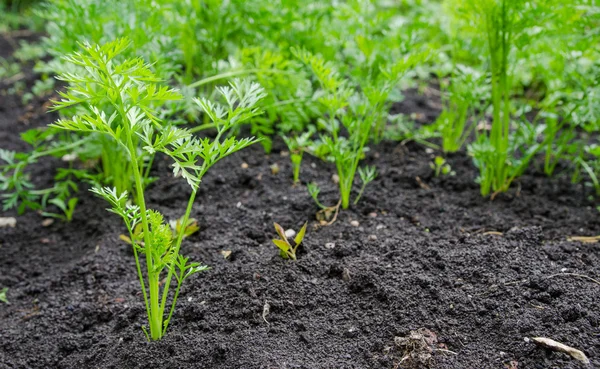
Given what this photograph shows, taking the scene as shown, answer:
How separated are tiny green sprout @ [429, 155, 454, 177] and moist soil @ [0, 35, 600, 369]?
0.04 meters

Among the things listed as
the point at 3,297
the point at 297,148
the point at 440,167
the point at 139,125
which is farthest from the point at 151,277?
the point at 440,167

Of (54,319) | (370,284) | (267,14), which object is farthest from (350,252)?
(267,14)

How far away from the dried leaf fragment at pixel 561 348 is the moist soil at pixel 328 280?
0.08 ft

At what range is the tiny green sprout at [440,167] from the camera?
3005 mm

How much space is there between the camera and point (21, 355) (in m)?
2.11

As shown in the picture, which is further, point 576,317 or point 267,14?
point 267,14

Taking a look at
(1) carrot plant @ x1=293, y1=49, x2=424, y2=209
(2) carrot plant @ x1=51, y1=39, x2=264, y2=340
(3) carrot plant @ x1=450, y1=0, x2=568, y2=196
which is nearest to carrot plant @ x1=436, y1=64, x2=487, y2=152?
(3) carrot plant @ x1=450, y1=0, x2=568, y2=196

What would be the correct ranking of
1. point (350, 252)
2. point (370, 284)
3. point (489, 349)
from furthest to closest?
point (350, 252) < point (370, 284) < point (489, 349)

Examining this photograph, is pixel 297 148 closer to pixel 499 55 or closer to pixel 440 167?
pixel 440 167

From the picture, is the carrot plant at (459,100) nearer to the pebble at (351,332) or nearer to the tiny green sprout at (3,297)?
the pebble at (351,332)

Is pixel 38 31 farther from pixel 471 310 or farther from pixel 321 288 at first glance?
pixel 471 310

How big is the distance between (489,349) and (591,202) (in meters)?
1.35

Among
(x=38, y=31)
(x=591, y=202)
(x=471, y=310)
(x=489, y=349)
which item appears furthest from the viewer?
(x=38, y=31)

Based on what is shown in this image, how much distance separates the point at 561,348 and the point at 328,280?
0.81m
